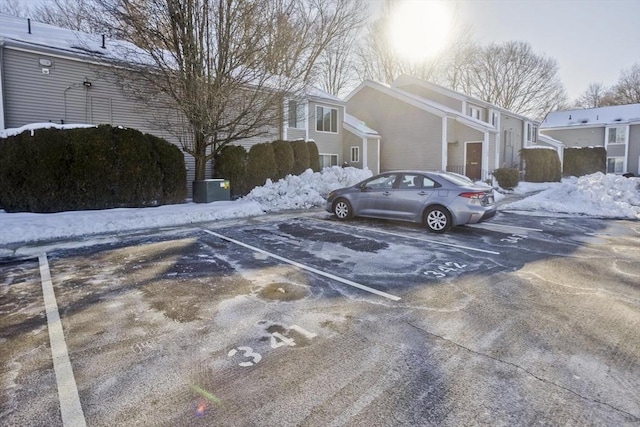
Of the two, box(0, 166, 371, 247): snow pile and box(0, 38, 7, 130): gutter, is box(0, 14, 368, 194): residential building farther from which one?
box(0, 166, 371, 247): snow pile

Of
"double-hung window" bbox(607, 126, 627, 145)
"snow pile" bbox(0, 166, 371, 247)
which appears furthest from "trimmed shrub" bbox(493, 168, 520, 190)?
"double-hung window" bbox(607, 126, 627, 145)

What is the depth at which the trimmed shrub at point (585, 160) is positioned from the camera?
3209 centimetres

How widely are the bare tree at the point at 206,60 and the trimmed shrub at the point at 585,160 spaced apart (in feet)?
94.8

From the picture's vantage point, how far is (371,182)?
10570 millimetres

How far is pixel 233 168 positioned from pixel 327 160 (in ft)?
31.0

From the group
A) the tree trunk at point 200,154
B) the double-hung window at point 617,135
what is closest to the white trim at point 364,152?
the tree trunk at point 200,154

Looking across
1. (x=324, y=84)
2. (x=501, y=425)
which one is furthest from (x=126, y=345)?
(x=324, y=84)

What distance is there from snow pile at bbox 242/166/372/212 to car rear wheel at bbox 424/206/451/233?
5968 mm

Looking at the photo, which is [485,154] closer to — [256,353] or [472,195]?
[472,195]

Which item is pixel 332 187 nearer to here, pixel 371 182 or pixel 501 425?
pixel 371 182

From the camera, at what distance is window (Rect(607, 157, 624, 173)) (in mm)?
35562

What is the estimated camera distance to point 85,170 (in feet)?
36.7

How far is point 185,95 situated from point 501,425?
12.6 metres

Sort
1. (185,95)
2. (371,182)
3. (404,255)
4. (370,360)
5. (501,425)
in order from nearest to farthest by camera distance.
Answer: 1. (501,425)
2. (370,360)
3. (404,255)
4. (371,182)
5. (185,95)
